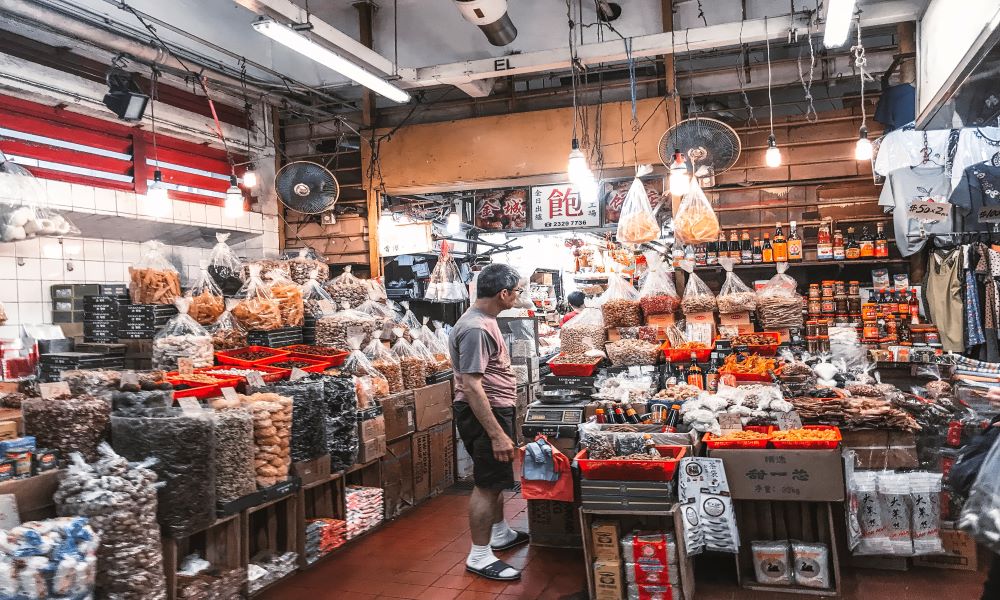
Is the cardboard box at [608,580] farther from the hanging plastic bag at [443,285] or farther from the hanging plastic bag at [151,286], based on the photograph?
the hanging plastic bag at [443,285]

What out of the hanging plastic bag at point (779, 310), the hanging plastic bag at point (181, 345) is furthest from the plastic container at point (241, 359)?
the hanging plastic bag at point (779, 310)

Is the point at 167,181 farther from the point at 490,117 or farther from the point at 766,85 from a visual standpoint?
the point at 766,85

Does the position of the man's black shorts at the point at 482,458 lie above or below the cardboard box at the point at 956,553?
above

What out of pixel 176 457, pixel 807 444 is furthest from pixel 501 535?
pixel 176 457

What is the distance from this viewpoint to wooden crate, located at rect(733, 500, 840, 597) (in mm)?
3486

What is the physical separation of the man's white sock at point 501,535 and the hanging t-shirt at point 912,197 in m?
4.60

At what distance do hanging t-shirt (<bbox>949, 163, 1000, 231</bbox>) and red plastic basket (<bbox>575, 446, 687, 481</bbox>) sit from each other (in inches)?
145

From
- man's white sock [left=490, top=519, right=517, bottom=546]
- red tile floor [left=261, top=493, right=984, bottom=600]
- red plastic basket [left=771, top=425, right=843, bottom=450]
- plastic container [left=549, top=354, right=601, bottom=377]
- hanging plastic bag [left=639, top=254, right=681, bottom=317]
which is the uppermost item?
hanging plastic bag [left=639, top=254, right=681, bottom=317]

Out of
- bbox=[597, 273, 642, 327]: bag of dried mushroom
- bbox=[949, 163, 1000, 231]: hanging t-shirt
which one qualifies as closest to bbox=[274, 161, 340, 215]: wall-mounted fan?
bbox=[597, 273, 642, 327]: bag of dried mushroom

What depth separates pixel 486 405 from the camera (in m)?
3.89

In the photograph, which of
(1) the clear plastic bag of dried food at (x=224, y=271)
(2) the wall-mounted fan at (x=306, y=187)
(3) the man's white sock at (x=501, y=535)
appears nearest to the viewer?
(3) the man's white sock at (x=501, y=535)

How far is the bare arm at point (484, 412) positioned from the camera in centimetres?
389

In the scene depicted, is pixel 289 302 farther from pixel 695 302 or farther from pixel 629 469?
pixel 695 302

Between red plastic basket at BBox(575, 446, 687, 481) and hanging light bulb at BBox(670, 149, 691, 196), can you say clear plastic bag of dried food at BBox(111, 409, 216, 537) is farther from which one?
hanging light bulb at BBox(670, 149, 691, 196)
